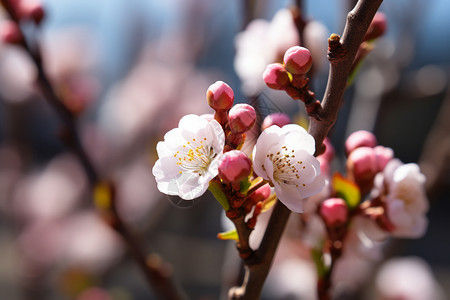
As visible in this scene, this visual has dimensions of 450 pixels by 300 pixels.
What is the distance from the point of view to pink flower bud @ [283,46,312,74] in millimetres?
499

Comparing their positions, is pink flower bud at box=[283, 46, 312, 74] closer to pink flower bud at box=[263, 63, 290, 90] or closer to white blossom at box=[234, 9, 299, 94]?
pink flower bud at box=[263, 63, 290, 90]

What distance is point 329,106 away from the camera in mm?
486

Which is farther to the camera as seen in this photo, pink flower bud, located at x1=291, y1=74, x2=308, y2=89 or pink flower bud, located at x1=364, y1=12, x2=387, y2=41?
pink flower bud, located at x1=364, y1=12, x2=387, y2=41

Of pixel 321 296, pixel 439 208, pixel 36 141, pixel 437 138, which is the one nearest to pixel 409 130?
pixel 439 208

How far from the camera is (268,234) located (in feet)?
1.65

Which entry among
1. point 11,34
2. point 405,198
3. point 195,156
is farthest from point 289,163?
point 11,34

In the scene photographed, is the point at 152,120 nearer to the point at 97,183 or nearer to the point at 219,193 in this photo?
the point at 97,183

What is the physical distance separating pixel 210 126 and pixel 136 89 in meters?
2.37

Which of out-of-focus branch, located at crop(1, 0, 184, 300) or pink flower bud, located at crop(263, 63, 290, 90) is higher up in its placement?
pink flower bud, located at crop(263, 63, 290, 90)

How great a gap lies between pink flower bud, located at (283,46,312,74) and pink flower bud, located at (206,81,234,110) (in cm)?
7

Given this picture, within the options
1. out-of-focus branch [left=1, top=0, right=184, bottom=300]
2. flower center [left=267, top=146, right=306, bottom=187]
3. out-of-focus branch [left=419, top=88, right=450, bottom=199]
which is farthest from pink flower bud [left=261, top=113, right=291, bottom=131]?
out-of-focus branch [left=419, top=88, right=450, bottom=199]

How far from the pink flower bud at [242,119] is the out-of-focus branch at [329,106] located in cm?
7

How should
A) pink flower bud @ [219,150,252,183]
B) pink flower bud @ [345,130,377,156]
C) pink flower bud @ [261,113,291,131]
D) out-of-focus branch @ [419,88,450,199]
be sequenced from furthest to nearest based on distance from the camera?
out-of-focus branch @ [419,88,450,199]
pink flower bud @ [345,130,377,156]
pink flower bud @ [261,113,291,131]
pink flower bud @ [219,150,252,183]

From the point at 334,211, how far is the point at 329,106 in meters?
0.18
